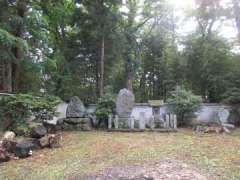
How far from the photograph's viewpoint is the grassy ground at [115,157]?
3963mm

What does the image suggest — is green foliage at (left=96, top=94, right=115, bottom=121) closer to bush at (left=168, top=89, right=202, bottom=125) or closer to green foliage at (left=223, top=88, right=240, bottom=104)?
bush at (left=168, top=89, right=202, bottom=125)

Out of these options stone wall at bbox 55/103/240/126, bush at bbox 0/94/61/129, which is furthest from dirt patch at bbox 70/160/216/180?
stone wall at bbox 55/103/240/126

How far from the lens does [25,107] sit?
7.34 meters

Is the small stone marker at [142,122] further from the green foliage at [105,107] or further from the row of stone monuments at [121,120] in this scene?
the green foliage at [105,107]

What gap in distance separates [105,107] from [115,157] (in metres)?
5.37

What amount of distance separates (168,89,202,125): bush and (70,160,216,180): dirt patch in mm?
Answer: 6286

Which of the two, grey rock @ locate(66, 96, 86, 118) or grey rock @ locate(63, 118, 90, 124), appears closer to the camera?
grey rock @ locate(63, 118, 90, 124)

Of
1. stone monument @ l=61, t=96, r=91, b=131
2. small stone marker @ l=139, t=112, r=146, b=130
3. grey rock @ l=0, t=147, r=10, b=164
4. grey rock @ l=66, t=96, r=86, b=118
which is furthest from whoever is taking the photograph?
grey rock @ l=66, t=96, r=86, b=118

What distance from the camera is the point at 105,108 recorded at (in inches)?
398

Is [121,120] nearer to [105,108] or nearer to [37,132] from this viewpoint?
[105,108]

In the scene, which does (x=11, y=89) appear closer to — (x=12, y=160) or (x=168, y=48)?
(x=12, y=160)

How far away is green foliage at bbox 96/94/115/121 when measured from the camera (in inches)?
390

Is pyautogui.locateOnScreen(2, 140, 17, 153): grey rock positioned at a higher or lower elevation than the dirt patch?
higher

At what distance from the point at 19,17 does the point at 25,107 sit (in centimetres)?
329
